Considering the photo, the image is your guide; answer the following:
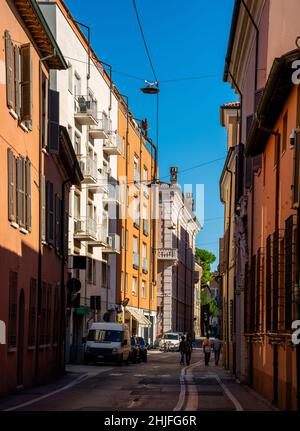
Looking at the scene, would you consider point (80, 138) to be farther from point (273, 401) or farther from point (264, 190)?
point (273, 401)

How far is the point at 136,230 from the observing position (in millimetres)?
74812

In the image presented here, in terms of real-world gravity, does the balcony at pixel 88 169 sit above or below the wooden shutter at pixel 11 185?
above

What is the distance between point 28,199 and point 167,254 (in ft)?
228

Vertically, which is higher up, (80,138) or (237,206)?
(80,138)

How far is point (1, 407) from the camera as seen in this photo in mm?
20875

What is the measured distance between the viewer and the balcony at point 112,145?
199ft

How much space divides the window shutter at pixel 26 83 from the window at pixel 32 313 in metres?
5.09

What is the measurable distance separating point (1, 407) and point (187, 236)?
9865 cm

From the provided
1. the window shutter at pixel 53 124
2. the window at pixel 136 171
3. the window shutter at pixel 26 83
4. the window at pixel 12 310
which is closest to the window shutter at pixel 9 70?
the window shutter at pixel 26 83

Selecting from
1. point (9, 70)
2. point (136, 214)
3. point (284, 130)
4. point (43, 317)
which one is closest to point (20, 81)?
point (9, 70)

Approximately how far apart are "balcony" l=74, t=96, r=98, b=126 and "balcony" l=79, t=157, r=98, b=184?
1.94m

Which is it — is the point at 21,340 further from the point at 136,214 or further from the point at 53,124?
the point at 136,214

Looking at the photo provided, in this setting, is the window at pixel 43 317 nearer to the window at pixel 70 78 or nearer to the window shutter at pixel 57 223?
the window shutter at pixel 57 223

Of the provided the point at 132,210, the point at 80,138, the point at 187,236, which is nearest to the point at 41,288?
the point at 80,138
